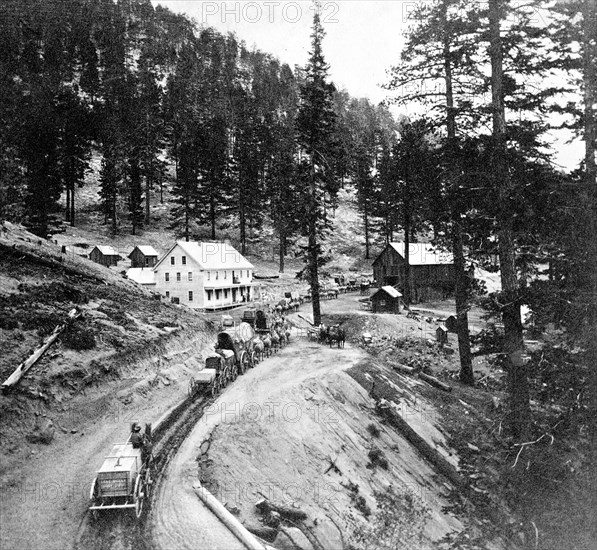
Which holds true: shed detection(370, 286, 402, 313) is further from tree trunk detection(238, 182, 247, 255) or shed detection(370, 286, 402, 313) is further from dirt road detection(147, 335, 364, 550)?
tree trunk detection(238, 182, 247, 255)

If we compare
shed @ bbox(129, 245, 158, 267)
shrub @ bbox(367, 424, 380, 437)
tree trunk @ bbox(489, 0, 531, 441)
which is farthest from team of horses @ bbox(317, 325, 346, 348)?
shed @ bbox(129, 245, 158, 267)

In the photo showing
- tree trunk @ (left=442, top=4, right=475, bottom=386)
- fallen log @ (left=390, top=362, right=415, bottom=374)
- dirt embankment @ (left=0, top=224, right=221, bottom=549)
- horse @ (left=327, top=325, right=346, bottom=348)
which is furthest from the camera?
horse @ (left=327, top=325, right=346, bottom=348)

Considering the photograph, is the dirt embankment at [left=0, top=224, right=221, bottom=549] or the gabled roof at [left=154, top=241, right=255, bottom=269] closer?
the dirt embankment at [left=0, top=224, right=221, bottom=549]

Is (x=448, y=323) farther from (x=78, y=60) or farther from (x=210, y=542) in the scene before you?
(x=78, y=60)

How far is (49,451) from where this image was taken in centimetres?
1353

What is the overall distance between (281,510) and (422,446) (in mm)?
7282

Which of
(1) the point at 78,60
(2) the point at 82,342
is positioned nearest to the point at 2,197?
(2) the point at 82,342

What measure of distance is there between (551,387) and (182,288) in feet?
121

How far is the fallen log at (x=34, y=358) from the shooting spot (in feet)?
48.0

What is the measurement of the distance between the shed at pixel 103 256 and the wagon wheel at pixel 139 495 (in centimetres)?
4454

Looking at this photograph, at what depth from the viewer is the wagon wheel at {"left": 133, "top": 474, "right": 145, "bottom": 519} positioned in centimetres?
1043

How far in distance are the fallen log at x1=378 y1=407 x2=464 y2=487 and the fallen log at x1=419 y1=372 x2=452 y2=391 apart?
4218mm

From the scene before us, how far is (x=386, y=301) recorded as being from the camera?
40500 mm

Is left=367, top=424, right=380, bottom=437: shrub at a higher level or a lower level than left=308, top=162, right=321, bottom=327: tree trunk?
lower
